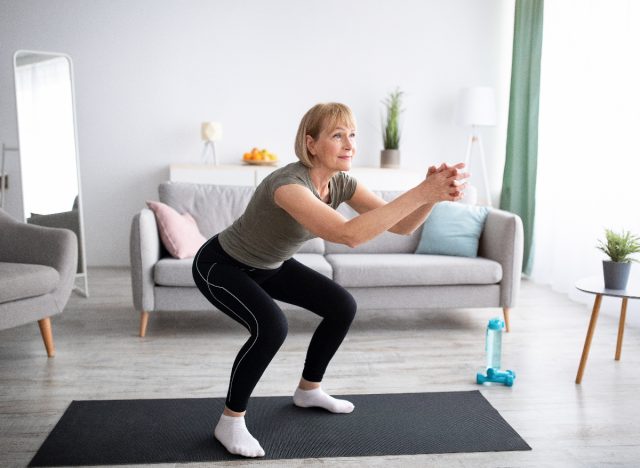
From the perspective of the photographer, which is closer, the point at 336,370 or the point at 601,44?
the point at 336,370

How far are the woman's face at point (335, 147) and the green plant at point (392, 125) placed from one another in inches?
137

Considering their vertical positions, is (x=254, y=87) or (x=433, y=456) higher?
(x=254, y=87)

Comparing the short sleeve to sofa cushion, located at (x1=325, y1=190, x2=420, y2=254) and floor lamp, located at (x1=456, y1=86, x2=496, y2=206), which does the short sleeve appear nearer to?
sofa cushion, located at (x1=325, y1=190, x2=420, y2=254)

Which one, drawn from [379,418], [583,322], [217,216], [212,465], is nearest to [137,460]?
[212,465]

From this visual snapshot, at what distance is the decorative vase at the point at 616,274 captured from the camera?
9.65ft

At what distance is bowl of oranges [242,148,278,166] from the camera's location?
544 centimetres

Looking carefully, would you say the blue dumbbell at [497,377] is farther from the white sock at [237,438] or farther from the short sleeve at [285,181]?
the short sleeve at [285,181]

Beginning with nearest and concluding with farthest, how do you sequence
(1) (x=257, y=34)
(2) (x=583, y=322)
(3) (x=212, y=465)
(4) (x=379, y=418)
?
(3) (x=212, y=465) → (4) (x=379, y=418) → (2) (x=583, y=322) → (1) (x=257, y=34)

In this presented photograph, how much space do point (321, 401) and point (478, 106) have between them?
3.50m

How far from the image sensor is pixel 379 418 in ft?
8.62

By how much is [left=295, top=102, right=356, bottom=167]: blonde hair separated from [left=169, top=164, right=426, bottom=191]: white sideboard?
2983mm

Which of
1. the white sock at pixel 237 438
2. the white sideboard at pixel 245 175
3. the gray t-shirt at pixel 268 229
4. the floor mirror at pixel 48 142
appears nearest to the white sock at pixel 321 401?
the white sock at pixel 237 438

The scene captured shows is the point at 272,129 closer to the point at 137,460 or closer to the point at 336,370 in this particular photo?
the point at 336,370

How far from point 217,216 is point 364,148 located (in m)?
2.14
